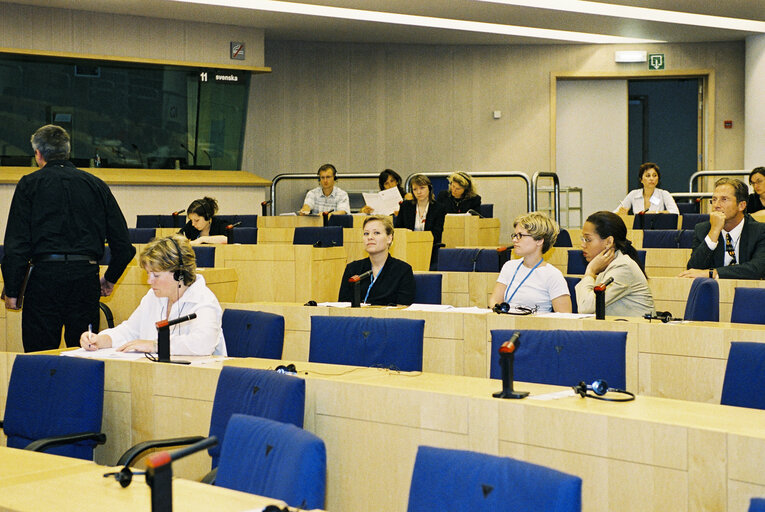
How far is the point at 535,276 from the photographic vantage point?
4.95 m

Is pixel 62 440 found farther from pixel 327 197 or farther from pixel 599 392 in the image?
pixel 327 197

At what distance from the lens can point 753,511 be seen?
1633mm

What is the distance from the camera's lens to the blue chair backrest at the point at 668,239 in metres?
Result: 7.67

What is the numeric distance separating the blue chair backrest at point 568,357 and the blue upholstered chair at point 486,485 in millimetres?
1363

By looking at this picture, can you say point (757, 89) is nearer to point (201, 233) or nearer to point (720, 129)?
point (720, 129)

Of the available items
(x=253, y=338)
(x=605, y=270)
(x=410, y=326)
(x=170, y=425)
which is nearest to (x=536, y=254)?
(x=605, y=270)

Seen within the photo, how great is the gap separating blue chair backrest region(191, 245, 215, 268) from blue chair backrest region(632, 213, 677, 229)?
4.73m

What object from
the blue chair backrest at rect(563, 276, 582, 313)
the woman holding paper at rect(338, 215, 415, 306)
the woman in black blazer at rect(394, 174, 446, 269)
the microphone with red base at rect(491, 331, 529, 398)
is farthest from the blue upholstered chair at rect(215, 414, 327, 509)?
the woman in black blazer at rect(394, 174, 446, 269)

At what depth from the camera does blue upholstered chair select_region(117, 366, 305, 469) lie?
2830 millimetres

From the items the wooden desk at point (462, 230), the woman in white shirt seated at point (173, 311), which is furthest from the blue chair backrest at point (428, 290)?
the wooden desk at point (462, 230)

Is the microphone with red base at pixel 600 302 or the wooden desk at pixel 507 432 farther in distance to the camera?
the microphone with red base at pixel 600 302

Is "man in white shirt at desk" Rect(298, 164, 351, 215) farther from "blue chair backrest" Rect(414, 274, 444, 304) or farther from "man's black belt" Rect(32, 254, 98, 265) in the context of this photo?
"man's black belt" Rect(32, 254, 98, 265)

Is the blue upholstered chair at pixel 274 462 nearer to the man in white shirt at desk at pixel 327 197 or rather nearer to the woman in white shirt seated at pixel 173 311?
the woman in white shirt seated at pixel 173 311

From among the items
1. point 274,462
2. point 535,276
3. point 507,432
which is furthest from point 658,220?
point 274,462
